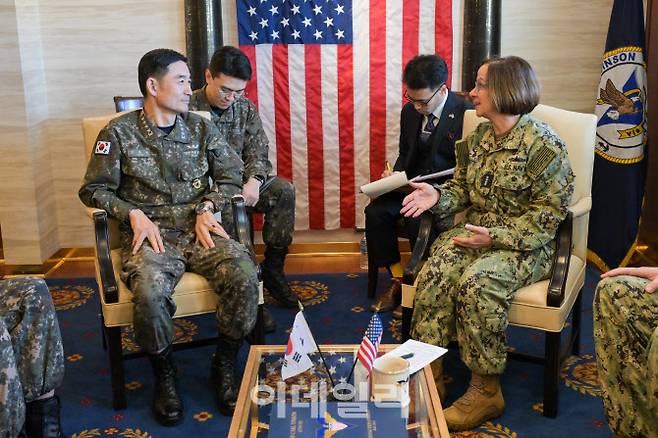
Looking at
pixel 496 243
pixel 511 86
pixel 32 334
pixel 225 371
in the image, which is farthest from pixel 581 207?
pixel 32 334

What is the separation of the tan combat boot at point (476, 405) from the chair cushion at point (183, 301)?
0.83 metres

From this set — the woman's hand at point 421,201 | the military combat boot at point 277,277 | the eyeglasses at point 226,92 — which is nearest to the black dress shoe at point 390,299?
the military combat boot at point 277,277

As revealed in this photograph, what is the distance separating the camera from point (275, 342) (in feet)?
11.4

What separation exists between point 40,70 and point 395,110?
2087 mm

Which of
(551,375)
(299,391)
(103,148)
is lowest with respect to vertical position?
(551,375)

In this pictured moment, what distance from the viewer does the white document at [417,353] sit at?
7.35 ft

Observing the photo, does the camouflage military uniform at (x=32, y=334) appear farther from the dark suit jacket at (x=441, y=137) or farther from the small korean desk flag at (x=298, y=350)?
the dark suit jacket at (x=441, y=137)

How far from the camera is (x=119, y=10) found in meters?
4.45

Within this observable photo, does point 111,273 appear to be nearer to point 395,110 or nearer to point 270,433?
point 270,433

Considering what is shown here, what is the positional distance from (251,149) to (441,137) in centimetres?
92

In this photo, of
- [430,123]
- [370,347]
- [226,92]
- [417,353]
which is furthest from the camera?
[430,123]

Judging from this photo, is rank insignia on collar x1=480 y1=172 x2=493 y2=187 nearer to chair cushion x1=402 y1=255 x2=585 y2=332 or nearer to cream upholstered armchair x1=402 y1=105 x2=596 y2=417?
cream upholstered armchair x1=402 y1=105 x2=596 y2=417

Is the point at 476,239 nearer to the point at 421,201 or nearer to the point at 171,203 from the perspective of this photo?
the point at 421,201

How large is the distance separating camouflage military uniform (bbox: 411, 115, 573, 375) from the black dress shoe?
0.88 metres
